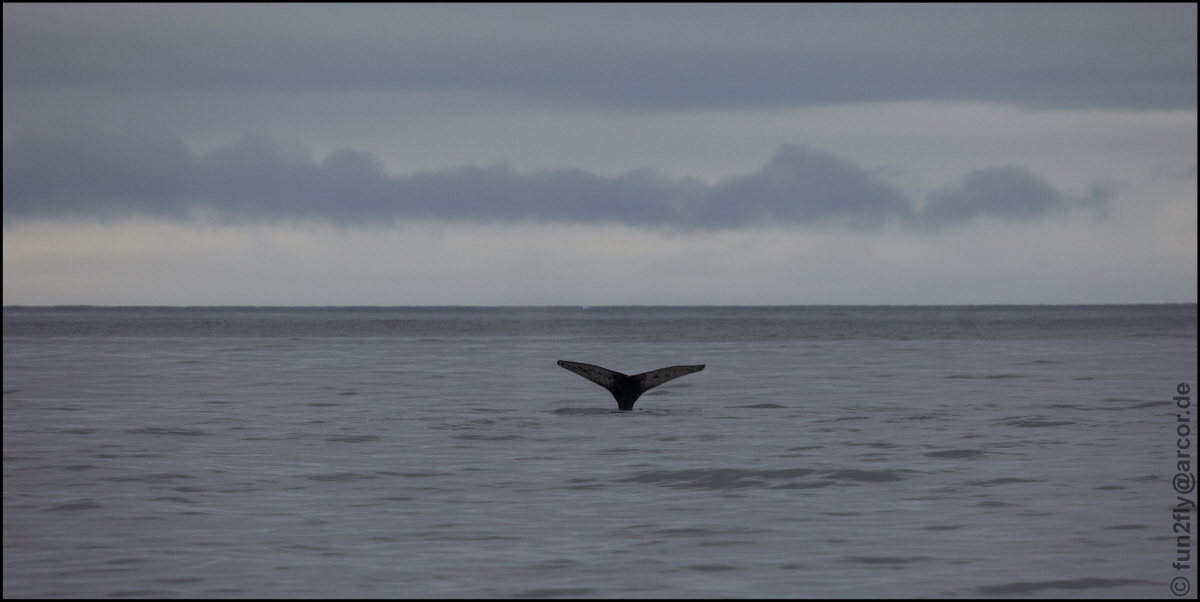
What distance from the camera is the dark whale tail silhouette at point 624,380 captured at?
27.6 m

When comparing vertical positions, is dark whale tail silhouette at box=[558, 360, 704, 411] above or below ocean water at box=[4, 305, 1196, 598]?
above

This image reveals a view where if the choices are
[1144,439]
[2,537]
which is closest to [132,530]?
[2,537]

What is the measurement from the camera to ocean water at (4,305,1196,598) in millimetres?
11711

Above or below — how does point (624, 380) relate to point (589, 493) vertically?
above

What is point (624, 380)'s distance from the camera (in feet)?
94.5

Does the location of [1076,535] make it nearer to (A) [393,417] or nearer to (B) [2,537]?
(B) [2,537]

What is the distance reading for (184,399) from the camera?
32906mm

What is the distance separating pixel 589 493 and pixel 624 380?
1232 cm

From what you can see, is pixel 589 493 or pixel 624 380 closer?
pixel 589 493

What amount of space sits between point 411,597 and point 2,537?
5.36 meters

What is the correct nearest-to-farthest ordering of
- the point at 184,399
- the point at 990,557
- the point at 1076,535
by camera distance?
1. the point at 990,557
2. the point at 1076,535
3. the point at 184,399

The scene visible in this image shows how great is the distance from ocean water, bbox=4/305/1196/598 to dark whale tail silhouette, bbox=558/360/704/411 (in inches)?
28.3

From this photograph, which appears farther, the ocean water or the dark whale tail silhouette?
the dark whale tail silhouette

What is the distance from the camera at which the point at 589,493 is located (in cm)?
1653
